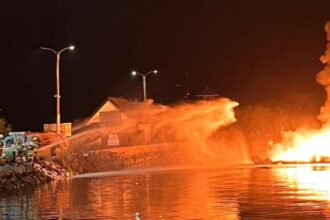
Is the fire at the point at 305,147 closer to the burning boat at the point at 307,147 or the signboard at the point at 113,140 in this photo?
the burning boat at the point at 307,147

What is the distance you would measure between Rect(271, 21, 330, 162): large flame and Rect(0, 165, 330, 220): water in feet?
85.8

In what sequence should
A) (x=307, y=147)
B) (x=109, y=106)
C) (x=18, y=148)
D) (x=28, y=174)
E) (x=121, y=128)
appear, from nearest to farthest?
(x=28, y=174) → (x=18, y=148) → (x=307, y=147) → (x=121, y=128) → (x=109, y=106)

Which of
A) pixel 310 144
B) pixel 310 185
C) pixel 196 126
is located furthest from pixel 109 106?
pixel 310 185

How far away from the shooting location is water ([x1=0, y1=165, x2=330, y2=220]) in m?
26.2

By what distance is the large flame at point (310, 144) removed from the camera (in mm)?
71438

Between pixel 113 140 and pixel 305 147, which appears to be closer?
pixel 305 147

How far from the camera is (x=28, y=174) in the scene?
48156 millimetres

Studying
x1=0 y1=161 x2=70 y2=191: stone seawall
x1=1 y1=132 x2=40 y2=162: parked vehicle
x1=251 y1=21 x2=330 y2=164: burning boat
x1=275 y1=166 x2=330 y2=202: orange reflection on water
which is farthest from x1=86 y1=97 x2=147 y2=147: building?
x1=275 y1=166 x2=330 y2=202: orange reflection on water

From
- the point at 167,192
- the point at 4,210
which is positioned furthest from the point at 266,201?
the point at 4,210

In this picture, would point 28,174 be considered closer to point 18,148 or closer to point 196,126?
point 18,148

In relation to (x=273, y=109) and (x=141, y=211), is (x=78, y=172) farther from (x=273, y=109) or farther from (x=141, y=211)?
(x=273, y=109)

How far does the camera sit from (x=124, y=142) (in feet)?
281

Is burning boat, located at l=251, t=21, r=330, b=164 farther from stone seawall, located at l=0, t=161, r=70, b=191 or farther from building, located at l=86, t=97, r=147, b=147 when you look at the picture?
stone seawall, located at l=0, t=161, r=70, b=191

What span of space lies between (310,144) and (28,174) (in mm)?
36203
